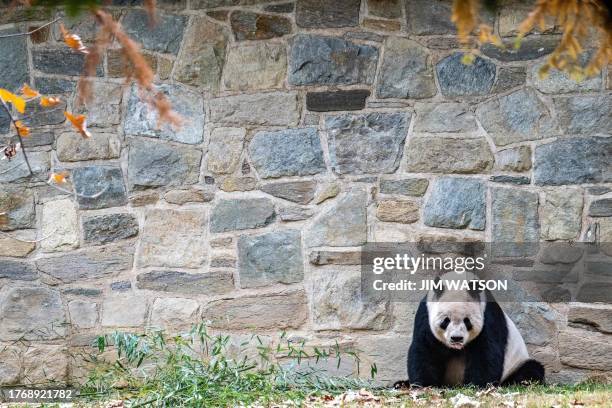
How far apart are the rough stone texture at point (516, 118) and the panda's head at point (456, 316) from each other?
92 cm

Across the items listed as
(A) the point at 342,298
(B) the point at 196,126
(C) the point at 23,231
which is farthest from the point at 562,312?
(C) the point at 23,231

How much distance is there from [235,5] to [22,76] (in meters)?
1.39

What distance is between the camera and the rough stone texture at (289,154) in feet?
18.5

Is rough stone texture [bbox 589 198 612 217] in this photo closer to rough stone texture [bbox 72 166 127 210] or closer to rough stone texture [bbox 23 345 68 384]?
rough stone texture [bbox 72 166 127 210]

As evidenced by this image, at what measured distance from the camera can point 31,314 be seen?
5.76 m

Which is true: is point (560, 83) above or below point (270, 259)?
above

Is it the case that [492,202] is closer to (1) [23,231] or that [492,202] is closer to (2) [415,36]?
(2) [415,36]

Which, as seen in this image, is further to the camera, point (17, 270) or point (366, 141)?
point (17, 270)

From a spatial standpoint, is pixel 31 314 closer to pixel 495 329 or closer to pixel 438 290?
pixel 438 290

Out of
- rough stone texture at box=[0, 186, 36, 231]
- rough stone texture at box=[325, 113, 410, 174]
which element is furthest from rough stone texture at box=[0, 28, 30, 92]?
rough stone texture at box=[325, 113, 410, 174]

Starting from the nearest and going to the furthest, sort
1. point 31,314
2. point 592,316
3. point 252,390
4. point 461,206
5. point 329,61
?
1. point 252,390
2. point 592,316
3. point 461,206
4. point 329,61
5. point 31,314

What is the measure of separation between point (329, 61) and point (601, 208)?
180 centimetres

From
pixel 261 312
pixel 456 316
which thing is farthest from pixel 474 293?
pixel 261 312

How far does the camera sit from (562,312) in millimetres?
5492
